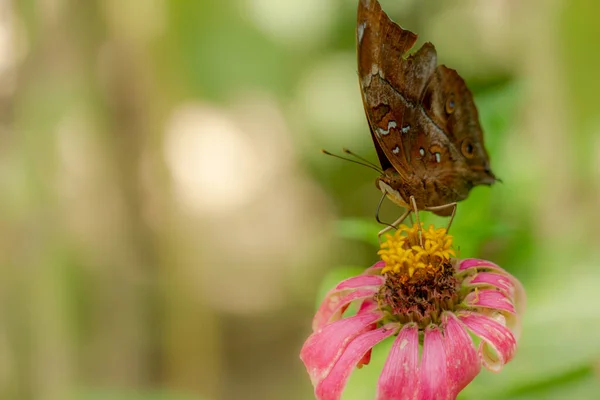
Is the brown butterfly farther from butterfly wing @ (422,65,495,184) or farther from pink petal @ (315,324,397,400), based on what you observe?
pink petal @ (315,324,397,400)

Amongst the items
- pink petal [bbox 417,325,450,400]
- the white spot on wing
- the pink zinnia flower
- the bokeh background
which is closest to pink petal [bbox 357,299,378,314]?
the pink zinnia flower

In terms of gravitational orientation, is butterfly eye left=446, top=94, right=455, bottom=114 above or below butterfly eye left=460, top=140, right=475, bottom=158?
above

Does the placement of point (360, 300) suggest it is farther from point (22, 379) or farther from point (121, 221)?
point (121, 221)

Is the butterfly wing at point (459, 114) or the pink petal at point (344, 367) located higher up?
the butterfly wing at point (459, 114)

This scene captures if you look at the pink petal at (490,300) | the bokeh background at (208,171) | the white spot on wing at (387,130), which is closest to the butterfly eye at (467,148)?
the white spot on wing at (387,130)

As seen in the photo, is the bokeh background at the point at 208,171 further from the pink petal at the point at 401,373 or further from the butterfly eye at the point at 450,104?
the pink petal at the point at 401,373

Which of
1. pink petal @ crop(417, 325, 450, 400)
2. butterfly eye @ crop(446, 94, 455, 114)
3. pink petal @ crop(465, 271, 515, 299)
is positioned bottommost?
pink petal @ crop(417, 325, 450, 400)

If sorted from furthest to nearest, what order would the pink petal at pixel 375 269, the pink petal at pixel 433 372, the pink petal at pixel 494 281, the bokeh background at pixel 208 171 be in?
the bokeh background at pixel 208 171, the pink petal at pixel 375 269, the pink petal at pixel 494 281, the pink petal at pixel 433 372
